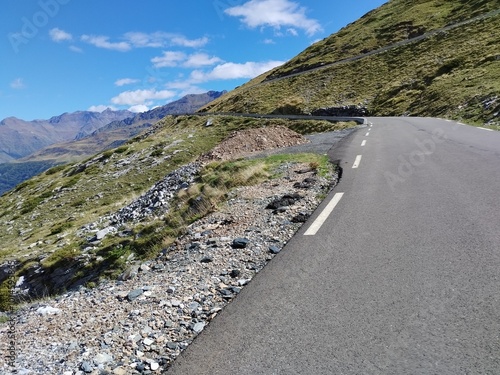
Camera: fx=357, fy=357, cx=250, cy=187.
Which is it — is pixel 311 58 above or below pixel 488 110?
above

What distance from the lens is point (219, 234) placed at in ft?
27.0

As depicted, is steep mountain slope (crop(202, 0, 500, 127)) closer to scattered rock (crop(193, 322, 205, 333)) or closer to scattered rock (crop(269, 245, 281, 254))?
scattered rock (crop(269, 245, 281, 254))

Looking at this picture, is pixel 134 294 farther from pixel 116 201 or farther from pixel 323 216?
pixel 116 201

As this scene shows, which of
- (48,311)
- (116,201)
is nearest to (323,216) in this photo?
(48,311)

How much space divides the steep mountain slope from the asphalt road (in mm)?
19663

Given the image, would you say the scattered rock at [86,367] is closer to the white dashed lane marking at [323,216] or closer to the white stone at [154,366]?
the white stone at [154,366]

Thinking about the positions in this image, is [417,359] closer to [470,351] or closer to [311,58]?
[470,351]

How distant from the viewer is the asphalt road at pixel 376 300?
337 centimetres

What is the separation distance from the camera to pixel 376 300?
4273mm

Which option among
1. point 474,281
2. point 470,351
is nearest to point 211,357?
point 470,351

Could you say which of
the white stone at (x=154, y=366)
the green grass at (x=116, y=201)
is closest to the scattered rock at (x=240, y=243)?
the green grass at (x=116, y=201)

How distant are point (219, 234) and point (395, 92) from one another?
5154cm

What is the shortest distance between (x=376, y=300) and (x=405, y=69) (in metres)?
64.4

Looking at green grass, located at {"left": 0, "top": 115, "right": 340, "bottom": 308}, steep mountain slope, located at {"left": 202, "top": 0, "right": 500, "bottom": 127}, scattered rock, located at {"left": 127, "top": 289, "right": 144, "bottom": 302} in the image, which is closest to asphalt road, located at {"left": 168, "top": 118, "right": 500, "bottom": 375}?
scattered rock, located at {"left": 127, "top": 289, "right": 144, "bottom": 302}
